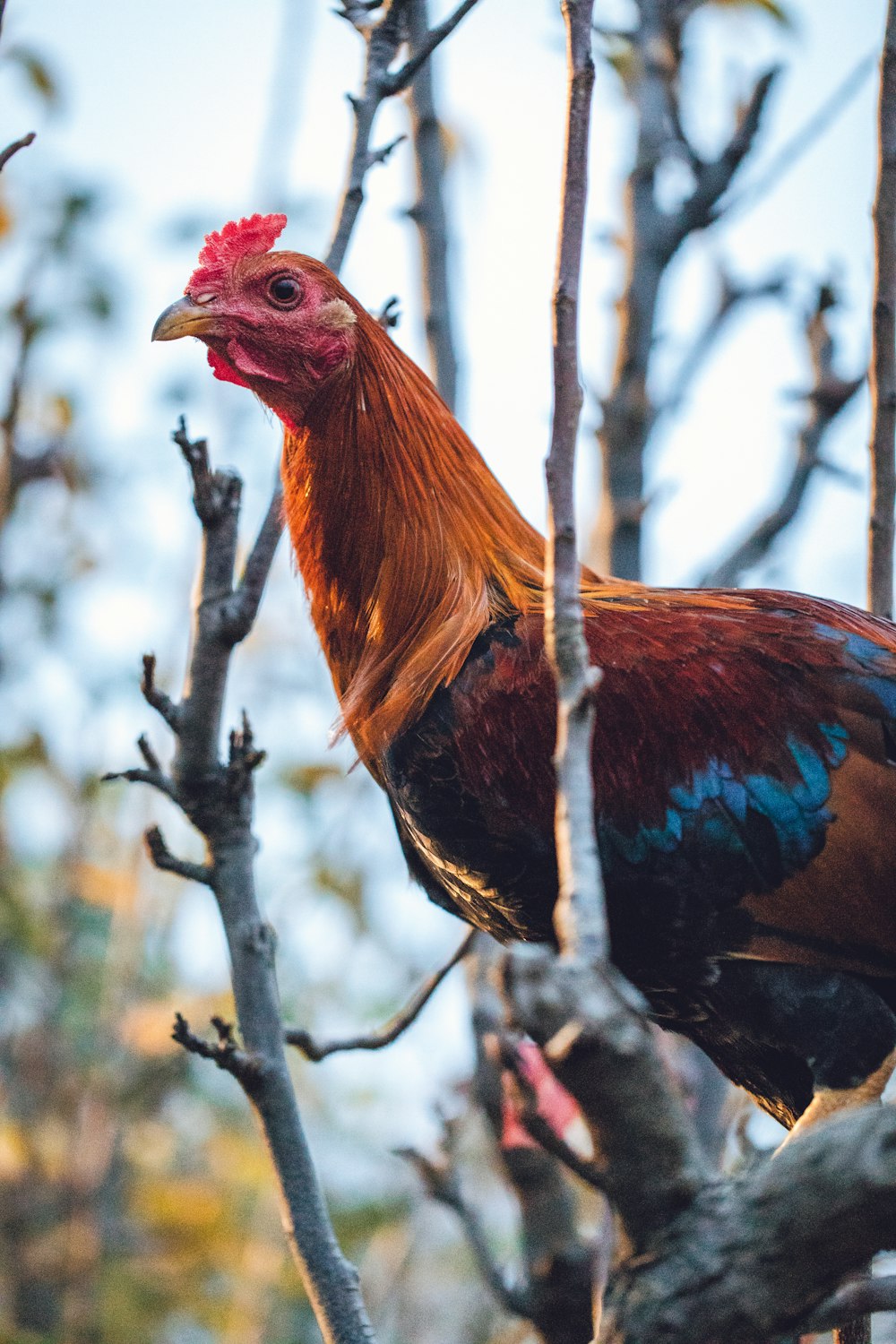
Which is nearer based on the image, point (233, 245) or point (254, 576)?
point (254, 576)

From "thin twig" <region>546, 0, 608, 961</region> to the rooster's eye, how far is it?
133 cm

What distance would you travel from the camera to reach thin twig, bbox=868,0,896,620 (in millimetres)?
2945

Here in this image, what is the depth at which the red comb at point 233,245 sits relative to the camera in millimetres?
3295

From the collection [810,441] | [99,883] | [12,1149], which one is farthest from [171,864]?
[99,883]

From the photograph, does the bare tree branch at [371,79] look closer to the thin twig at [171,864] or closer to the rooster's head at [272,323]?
the rooster's head at [272,323]

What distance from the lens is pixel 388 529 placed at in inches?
121

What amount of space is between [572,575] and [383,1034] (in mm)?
1719

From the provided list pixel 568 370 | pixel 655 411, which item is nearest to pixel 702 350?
pixel 655 411

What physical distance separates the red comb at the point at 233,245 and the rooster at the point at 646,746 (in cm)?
26

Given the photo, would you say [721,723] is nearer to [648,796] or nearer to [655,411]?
[648,796]

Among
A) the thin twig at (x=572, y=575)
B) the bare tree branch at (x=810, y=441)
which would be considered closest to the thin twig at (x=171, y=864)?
the thin twig at (x=572, y=575)

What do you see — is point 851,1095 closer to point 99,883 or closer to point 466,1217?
point 466,1217

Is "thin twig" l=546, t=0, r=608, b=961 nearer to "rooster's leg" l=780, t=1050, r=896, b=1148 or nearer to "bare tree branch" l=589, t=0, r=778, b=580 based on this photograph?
"rooster's leg" l=780, t=1050, r=896, b=1148

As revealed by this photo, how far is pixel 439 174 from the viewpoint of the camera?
4270 millimetres
